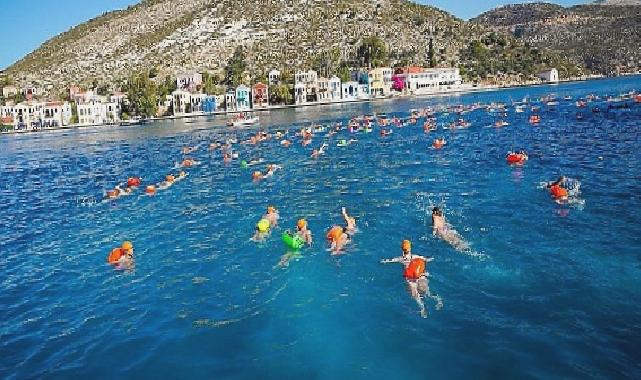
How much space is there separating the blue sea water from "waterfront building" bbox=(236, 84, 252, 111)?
11797 centimetres

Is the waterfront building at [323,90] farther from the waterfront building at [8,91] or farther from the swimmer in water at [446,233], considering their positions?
the swimmer in water at [446,233]

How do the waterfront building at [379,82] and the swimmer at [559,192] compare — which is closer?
the swimmer at [559,192]

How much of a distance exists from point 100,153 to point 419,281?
59.9 metres

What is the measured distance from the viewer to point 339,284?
17.0 m

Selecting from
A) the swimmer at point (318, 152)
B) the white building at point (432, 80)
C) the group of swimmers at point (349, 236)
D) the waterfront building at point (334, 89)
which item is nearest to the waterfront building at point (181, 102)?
the waterfront building at point (334, 89)

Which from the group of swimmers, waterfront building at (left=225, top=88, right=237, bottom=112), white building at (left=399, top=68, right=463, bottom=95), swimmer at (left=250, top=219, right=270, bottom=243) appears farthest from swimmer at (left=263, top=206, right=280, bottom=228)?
white building at (left=399, top=68, right=463, bottom=95)

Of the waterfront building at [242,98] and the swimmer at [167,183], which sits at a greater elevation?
the waterfront building at [242,98]

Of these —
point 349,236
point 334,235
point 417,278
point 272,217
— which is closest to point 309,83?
point 272,217

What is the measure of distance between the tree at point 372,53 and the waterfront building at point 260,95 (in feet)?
131

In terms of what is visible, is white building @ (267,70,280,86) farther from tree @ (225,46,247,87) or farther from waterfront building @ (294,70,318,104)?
waterfront building @ (294,70,318,104)

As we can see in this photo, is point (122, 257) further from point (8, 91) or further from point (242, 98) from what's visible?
point (8, 91)

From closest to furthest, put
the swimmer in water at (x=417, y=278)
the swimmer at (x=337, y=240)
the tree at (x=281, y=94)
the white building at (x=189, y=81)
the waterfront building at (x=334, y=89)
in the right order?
the swimmer in water at (x=417, y=278) → the swimmer at (x=337, y=240) → the tree at (x=281, y=94) → the waterfront building at (x=334, y=89) → the white building at (x=189, y=81)

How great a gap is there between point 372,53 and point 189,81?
192 ft

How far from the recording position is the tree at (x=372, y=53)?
577 ft
